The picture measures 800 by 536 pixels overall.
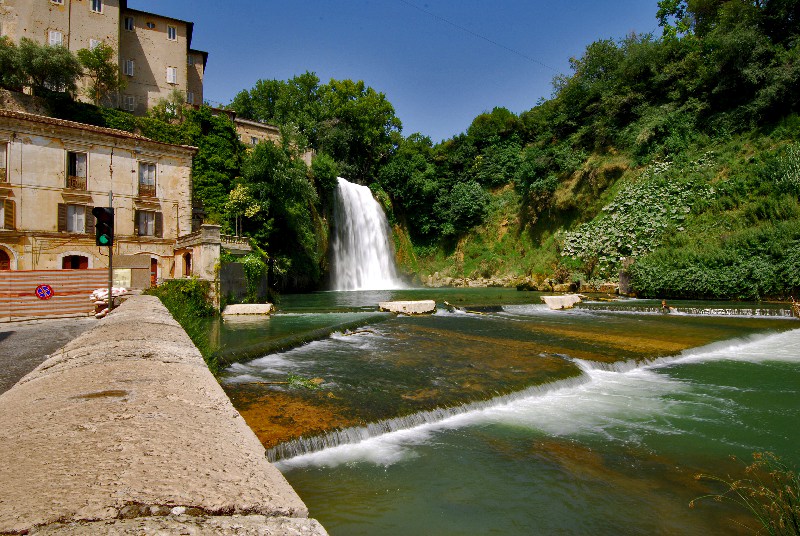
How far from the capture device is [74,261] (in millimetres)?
20469

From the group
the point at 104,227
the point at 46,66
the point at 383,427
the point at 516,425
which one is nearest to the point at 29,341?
the point at 104,227

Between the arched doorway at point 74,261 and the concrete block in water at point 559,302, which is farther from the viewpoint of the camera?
the arched doorway at point 74,261

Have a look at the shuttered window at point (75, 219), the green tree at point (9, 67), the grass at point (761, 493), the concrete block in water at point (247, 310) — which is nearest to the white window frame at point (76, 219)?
the shuttered window at point (75, 219)

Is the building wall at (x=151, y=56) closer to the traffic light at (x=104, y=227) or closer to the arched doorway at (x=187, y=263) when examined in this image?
the arched doorway at (x=187, y=263)

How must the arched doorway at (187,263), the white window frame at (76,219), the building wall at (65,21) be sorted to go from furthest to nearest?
the building wall at (65,21) < the white window frame at (76,219) < the arched doorway at (187,263)

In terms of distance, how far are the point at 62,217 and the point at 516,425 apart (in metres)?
22.6

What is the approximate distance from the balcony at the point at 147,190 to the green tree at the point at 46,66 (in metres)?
11.6

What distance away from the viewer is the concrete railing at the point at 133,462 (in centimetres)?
118

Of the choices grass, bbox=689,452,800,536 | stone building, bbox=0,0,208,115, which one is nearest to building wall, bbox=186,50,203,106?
stone building, bbox=0,0,208,115

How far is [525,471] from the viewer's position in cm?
445

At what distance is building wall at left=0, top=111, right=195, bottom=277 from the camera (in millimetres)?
19094

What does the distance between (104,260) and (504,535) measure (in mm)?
23251

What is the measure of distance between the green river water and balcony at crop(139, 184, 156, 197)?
15886 millimetres

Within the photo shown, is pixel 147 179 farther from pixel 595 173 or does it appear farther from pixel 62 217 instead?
pixel 595 173
